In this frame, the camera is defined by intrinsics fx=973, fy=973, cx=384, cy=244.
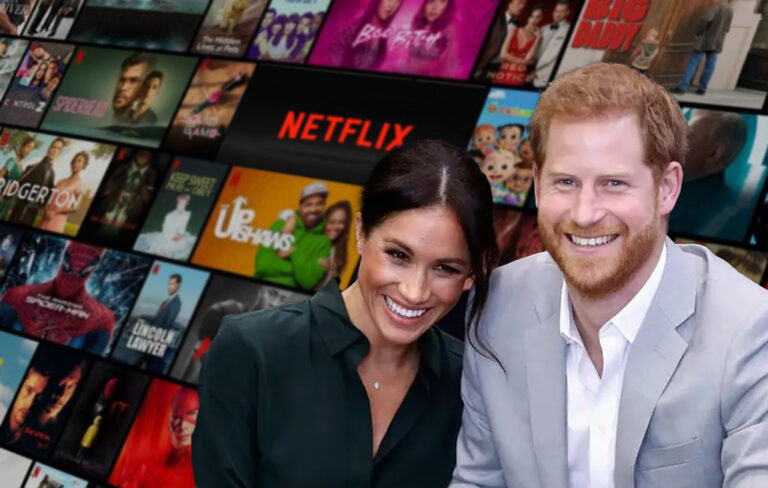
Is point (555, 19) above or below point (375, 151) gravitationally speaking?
above

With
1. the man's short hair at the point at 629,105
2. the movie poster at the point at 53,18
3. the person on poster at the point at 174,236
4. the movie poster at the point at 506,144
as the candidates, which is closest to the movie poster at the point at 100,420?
the person on poster at the point at 174,236

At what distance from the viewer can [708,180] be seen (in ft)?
9.56

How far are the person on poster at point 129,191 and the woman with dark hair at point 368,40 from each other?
953 millimetres

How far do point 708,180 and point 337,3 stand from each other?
1.76 meters

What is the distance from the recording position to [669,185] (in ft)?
5.31

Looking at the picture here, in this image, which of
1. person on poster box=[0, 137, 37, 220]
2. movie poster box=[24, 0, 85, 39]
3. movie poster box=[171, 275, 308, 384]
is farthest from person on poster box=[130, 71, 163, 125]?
movie poster box=[171, 275, 308, 384]

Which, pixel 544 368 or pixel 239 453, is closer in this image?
pixel 544 368

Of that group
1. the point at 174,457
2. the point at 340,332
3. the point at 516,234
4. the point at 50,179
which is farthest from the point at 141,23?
the point at 340,332

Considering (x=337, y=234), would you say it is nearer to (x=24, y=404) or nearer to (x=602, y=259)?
(x=24, y=404)

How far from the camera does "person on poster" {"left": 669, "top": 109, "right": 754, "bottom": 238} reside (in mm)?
2902

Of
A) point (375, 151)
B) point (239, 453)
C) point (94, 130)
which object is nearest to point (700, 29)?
point (375, 151)

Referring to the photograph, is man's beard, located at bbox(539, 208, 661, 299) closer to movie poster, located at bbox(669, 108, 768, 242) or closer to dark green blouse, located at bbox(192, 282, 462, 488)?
dark green blouse, located at bbox(192, 282, 462, 488)

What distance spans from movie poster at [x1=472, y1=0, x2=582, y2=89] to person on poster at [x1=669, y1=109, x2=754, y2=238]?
631 mm

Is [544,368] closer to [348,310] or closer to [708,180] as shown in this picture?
[348,310]
